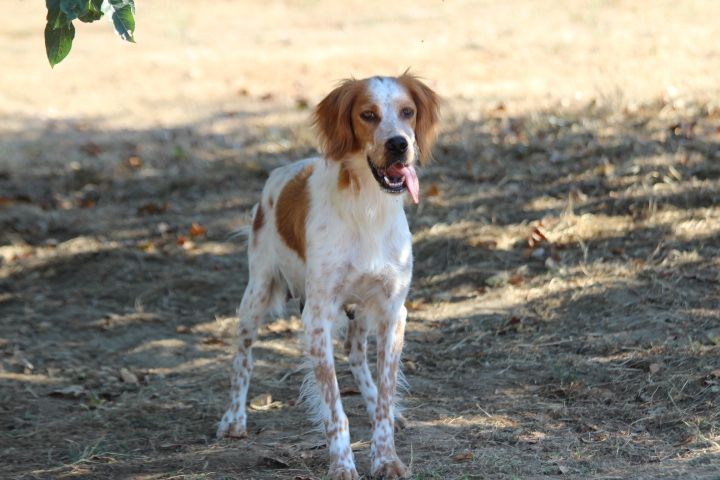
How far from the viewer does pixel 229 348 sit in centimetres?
654

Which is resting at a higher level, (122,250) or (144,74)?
(144,74)

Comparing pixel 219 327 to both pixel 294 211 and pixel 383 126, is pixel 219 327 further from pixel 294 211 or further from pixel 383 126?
pixel 383 126

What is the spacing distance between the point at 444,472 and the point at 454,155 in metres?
4.65

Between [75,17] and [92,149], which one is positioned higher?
[75,17]

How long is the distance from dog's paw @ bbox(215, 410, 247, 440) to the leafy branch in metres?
2.36

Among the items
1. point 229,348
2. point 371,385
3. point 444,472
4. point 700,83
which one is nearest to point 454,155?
point 700,83

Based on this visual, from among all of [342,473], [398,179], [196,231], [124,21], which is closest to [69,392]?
[342,473]

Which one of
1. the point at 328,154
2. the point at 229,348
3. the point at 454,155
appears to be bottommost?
the point at 229,348

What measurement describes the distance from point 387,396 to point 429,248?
113 inches

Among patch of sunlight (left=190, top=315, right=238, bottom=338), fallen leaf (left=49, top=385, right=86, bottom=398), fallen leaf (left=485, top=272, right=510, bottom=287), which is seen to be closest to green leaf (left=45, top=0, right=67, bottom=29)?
fallen leaf (left=49, top=385, right=86, bottom=398)

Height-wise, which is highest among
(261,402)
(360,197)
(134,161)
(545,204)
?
(360,197)

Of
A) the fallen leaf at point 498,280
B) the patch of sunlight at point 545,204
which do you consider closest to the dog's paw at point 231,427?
the fallen leaf at point 498,280

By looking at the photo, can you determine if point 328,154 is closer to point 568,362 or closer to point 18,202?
point 568,362

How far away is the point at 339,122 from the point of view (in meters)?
4.71
